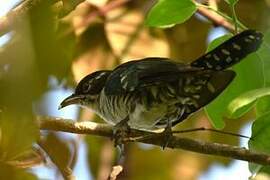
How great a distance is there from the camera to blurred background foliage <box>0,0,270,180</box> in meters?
0.70

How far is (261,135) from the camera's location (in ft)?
5.84

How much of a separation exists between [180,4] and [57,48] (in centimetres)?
127

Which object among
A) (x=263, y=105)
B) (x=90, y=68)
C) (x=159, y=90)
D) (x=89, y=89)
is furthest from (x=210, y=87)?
(x=90, y=68)

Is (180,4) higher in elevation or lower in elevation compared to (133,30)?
higher

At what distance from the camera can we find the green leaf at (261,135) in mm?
1758

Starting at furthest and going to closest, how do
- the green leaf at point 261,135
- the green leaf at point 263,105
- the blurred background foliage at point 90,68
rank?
the green leaf at point 263,105, the green leaf at point 261,135, the blurred background foliage at point 90,68

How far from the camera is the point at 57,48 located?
726mm

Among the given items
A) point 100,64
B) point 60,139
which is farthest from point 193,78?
point 60,139

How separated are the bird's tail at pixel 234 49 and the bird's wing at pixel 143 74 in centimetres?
14

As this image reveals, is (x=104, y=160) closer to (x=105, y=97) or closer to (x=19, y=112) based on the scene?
(x=105, y=97)

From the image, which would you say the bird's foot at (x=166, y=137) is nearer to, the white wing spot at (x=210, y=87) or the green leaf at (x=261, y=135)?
the white wing spot at (x=210, y=87)

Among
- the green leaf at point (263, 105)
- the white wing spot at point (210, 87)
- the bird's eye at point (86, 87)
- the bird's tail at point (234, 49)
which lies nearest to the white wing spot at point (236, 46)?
the bird's tail at point (234, 49)

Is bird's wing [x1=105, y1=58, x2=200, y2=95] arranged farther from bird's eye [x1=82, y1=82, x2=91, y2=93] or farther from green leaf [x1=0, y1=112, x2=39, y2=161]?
green leaf [x1=0, y1=112, x2=39, y2=161]

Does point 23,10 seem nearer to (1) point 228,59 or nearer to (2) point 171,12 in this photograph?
(2) point 171,12
